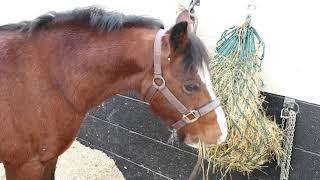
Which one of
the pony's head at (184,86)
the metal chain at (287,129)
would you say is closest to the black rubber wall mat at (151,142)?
the metal chain at (287,129)

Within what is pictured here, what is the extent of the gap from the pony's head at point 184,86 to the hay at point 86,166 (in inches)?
58.2

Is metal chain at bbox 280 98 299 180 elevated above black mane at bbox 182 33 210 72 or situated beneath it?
situated beneath

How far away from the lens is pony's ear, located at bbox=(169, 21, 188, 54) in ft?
5.03

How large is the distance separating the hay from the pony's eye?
5.20ft

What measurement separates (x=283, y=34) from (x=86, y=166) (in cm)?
185

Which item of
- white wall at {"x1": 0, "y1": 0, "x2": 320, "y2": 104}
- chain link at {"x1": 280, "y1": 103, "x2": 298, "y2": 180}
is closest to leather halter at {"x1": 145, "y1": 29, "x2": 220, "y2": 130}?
white wall at {"x1": 0, "y1": 0, "x2": 320, "y2": 104}

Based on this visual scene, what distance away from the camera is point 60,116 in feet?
6.04

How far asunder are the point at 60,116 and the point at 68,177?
4.28 ft

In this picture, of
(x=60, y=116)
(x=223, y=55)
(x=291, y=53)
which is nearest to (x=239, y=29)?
(x=223, y=55)

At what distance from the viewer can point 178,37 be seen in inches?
62.1

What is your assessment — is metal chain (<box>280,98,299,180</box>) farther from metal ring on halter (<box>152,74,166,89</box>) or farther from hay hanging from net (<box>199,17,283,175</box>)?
metal ring on halter (<box>152,74,166,89</box>)

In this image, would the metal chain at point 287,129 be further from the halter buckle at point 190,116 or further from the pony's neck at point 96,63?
the pony's neck at point 96,63

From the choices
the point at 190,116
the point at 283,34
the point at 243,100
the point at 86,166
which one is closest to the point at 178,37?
the point at 190,116

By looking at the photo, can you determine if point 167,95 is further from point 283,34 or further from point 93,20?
point 283,34
